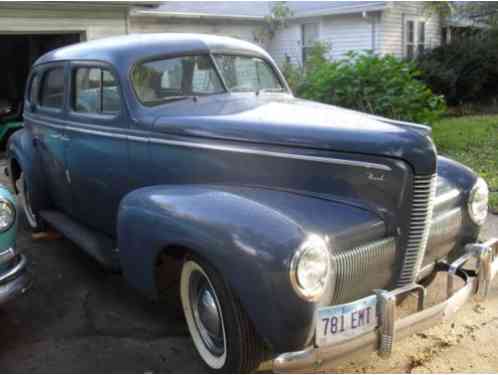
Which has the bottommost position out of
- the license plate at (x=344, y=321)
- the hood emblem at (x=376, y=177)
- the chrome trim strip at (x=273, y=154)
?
the license plate at (x=344, y=321)

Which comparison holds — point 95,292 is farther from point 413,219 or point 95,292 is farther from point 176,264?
point 413,219

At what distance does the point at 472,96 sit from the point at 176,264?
542 inches

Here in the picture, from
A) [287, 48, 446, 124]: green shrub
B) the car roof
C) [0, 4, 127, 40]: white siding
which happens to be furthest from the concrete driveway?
[0, 4, 127, 40]: white siding

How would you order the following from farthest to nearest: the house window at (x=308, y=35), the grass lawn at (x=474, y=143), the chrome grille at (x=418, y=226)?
the house window at (x=308, y=35)
the grass lawn at (x=474, y=143)
the chrome grille at (x=418, y=226)

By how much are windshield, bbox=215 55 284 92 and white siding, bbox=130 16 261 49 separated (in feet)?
31.1

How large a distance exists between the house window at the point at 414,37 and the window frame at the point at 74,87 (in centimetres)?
1379

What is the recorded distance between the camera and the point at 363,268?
269cm

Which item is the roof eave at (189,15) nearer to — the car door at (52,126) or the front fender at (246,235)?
the car door at (52,126)

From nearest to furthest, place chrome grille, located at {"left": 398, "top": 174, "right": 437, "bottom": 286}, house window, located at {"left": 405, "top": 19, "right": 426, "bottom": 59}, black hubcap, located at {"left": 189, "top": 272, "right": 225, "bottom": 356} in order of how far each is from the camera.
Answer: chrome grille, located at {"left": 398, "top": 174, "right": 437, "bottom": 286} < black hubcap, located at {"left": 189, "top": 272, "right": 225, "bottom": 356} < house window, located at {"left": 405, "top": 19, "right": 426, "bottom": 59}

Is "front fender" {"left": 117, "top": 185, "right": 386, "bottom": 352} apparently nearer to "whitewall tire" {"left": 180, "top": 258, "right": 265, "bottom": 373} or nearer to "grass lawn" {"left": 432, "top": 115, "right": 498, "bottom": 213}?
"whitewall tire" {"left": 180, "top": 258, "right": 265, "bottom": 373}

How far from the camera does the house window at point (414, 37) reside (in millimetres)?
16438

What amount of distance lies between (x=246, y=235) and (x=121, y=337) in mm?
1445

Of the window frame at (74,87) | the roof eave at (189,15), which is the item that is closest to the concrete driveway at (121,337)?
the window frame at (74,87)

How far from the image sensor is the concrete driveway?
306cm
